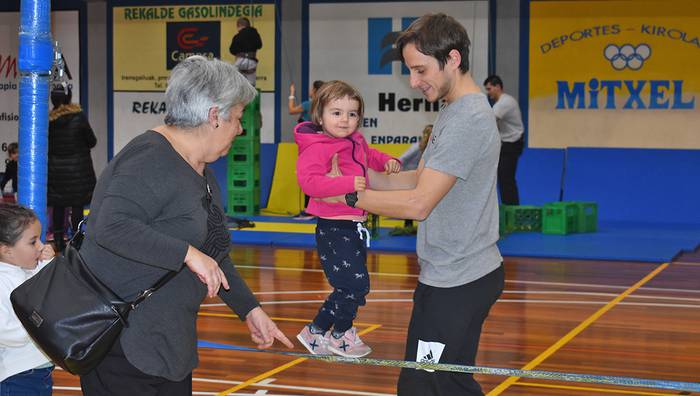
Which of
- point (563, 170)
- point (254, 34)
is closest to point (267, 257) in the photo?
point (254, 34)

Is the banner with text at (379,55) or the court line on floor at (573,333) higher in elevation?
the banner with text at (379,55)

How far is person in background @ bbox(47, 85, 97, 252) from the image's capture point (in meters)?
11.2

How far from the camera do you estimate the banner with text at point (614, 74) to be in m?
16.0

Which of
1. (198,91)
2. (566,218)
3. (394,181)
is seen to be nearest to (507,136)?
(566,218)

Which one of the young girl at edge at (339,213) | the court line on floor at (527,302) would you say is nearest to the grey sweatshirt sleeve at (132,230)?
the young girl at edge at (339,213)

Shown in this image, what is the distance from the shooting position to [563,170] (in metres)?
15.7

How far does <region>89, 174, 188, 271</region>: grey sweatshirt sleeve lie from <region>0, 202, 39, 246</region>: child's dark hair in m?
1.05

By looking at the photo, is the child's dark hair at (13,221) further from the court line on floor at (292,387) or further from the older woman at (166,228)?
the court line on floor at (292,387)

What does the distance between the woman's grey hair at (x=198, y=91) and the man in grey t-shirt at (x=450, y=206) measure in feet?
2.68

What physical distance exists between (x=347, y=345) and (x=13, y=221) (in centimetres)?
311

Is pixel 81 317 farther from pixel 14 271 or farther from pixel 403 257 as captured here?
pixel 403 257

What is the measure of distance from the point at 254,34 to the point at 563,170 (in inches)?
192

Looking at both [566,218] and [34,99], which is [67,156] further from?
[34,99]

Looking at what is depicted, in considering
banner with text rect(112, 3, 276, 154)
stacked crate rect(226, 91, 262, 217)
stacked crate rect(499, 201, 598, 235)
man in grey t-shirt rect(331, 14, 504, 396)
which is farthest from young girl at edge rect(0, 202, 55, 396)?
banner with text rect(112, 3, 276, 154)
